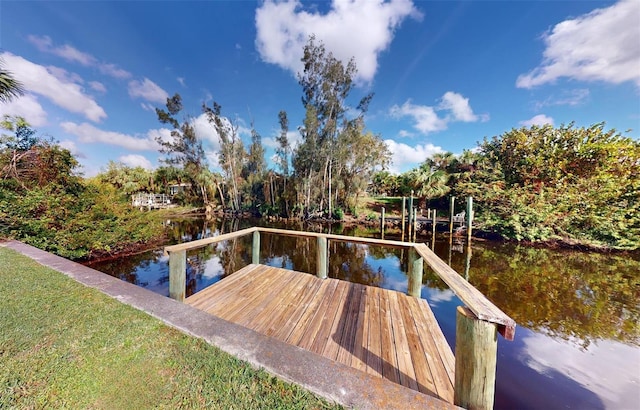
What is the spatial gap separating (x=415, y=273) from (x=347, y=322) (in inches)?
46.1

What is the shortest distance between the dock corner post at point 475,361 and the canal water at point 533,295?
1.61 meters

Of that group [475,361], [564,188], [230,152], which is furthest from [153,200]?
[564,188]

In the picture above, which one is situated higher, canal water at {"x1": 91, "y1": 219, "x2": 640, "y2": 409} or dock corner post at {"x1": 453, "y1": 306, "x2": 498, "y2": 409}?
dock corner post at {"x1": 453, "y1": 306, "x2": 498, "y2": 409}

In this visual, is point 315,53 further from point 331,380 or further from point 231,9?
point 331,380

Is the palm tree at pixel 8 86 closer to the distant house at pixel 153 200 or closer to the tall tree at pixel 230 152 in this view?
the tall tree at pixel 230 152

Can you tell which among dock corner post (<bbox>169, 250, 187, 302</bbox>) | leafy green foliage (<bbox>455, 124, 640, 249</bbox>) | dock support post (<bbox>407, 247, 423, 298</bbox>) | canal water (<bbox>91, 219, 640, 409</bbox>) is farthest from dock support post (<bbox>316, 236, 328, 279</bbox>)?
leafy green foliage (<bbox>455, 124, 640, 249</bbox>)

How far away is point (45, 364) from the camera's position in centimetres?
130

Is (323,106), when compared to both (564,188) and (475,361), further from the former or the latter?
(475,361)

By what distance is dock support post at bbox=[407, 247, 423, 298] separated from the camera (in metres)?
2.76

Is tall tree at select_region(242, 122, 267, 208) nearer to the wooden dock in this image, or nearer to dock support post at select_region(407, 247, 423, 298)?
the wooden dock

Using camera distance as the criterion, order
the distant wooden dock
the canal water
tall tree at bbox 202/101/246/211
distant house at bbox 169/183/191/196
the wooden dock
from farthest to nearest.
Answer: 1. distant house at bbox 169/183/191/196
2. the distant wooden dock
3. tall tree at bbox 202/101/246/211
4. the canal water
5. the wooden dock

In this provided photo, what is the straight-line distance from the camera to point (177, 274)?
245cm

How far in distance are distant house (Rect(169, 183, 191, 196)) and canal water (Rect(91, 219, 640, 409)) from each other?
62.4 ft

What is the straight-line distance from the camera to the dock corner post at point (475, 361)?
3.50 ft
